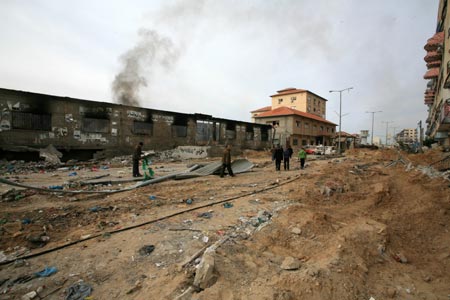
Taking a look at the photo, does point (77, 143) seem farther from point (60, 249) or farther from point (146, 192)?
point (60, 249)

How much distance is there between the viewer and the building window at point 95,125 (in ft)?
56.3

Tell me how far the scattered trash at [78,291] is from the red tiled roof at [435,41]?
93.0ft

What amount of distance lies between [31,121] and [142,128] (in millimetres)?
7581

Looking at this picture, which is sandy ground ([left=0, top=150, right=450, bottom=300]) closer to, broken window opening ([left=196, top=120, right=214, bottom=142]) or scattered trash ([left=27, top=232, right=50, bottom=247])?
scattered trash ([left=27, top=232, right=50, bottom=247])

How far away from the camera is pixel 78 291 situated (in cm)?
251

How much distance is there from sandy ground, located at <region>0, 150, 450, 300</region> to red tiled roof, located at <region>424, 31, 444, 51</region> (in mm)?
21185

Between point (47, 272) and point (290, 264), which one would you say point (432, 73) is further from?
point (47, 272)

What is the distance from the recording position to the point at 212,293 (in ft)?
7.97

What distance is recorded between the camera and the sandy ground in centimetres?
267

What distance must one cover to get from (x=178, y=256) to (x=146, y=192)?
13.6ft

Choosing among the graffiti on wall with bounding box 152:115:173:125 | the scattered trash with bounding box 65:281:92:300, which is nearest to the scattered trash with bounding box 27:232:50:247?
the scattered trash with bounding box 65:281:92:300

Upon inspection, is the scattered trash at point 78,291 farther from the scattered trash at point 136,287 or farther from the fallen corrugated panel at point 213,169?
the fallen corrugated panel at point 213,169

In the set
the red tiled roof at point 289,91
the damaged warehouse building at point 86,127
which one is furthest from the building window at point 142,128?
the red tiled roof at point 289,91

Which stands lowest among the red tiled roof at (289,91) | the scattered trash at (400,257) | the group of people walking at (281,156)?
the scattered trash at (400,257)
